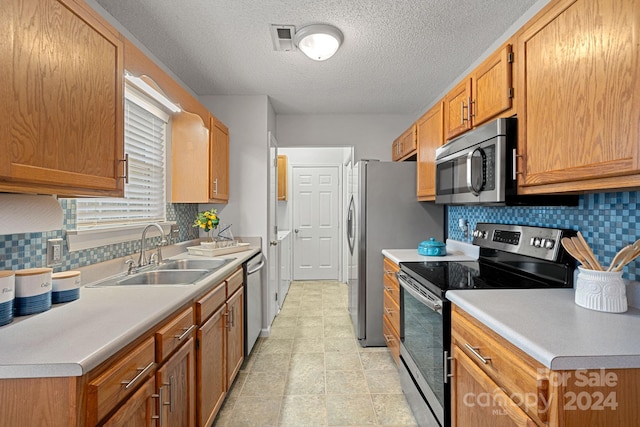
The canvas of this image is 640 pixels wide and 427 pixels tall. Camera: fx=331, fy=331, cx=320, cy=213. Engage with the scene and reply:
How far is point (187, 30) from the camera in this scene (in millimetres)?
2051

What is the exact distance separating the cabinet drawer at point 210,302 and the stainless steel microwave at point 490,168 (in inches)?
59.2

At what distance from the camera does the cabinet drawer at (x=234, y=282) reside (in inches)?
84.8

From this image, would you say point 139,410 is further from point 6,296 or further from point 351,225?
point 351,225

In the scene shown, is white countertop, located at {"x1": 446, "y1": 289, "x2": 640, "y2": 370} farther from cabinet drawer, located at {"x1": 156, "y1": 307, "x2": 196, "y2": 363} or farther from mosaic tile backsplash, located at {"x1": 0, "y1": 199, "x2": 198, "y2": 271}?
mosaic tile backsplash, located at {"x1": 0, "y1": 199, "x2": 198, "y2": 271}

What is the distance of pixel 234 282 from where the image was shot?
2.28 metres

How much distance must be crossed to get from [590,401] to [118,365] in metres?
1.29

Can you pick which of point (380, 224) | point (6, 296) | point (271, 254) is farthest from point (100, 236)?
point (380, 224)

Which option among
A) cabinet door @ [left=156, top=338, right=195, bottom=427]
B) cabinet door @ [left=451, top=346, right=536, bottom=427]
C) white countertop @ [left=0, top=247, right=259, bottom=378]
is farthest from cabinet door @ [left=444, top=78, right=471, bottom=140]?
cabinet door @ [left=156, top=338, right=195, bottom=427]

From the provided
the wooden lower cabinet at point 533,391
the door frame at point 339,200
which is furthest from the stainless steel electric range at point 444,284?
the door frame at point 339,200

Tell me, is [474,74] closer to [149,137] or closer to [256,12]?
[256,12]

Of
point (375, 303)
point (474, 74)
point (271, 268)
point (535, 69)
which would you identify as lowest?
point (375, 303)

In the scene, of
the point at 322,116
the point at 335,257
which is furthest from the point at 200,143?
the point at 335,257

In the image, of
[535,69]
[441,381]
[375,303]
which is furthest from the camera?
[375,303]

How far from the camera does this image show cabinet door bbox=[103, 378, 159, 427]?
963 mm
